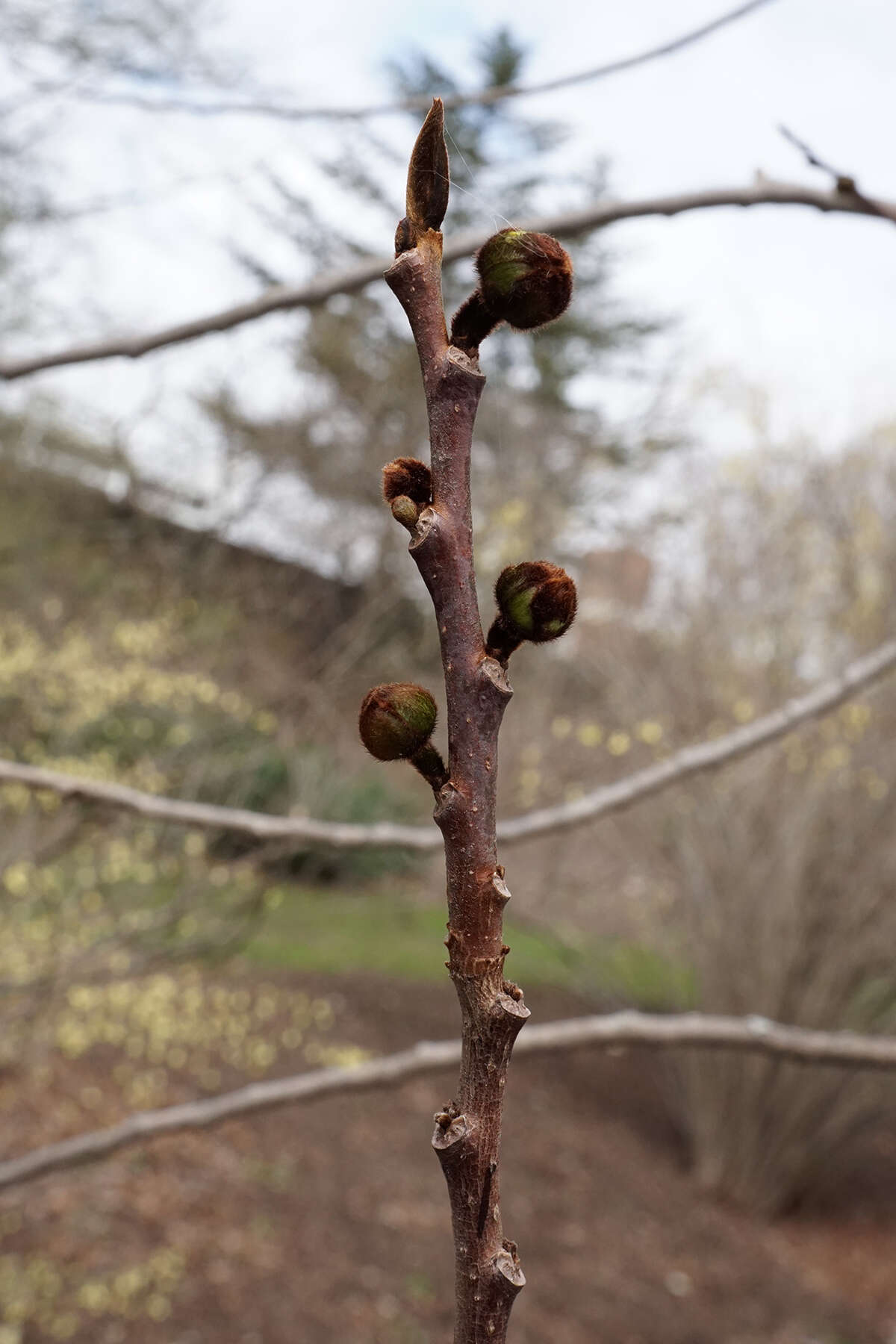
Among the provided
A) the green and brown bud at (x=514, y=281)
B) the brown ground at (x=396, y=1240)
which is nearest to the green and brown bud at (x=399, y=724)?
the green and brown bud at (x=514, y=281)

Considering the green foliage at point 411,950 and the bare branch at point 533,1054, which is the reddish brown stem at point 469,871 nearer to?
the bare branch at point 533,1054

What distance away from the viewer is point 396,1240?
5793mm

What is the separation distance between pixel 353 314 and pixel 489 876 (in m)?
8.50

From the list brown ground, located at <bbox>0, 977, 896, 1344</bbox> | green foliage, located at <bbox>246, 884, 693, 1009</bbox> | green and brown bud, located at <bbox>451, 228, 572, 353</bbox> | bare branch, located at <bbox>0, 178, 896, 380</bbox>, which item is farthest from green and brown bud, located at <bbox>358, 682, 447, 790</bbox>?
green foliage, located at <bbox>246, 884, 693, 1009</bbox>

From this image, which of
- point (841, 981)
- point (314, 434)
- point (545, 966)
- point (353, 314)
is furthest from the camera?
point (545, 966)

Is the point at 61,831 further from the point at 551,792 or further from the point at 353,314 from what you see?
the point at 353,314

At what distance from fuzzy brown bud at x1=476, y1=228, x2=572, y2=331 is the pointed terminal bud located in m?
0.04

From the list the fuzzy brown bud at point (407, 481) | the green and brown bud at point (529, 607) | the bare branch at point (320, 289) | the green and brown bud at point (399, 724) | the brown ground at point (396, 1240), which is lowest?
the brown ground at point (396, 1240)

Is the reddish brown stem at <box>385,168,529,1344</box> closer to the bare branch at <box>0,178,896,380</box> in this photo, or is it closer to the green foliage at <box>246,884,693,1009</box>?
the bare branch at <box>0,178,896,380</box>

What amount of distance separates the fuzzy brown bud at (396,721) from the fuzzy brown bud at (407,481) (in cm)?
9

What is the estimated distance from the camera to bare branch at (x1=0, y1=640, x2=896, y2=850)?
1.64 m

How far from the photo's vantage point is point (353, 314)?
8445 mm

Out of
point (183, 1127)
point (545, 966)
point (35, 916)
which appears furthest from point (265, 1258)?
point (545, 966)

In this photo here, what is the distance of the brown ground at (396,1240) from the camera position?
5.03m
